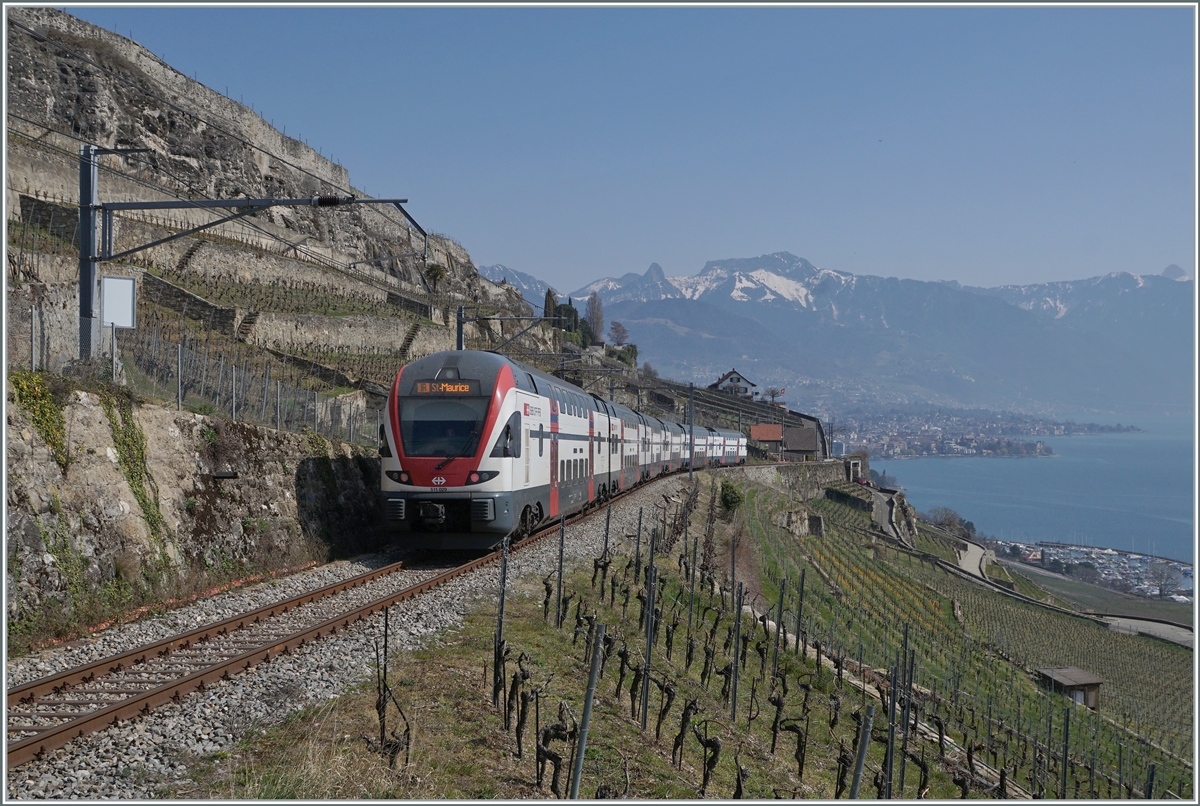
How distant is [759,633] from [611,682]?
644cm

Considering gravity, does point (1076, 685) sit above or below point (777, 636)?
below

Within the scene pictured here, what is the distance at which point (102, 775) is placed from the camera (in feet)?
21.1

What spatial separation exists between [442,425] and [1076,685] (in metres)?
26.4

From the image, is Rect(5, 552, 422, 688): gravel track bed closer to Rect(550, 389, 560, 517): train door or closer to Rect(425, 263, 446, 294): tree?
Rect(550, 389, 560, 517): train door

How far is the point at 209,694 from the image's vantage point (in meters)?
8.38

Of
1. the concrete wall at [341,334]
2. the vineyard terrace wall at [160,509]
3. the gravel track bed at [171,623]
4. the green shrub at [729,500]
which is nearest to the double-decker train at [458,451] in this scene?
the gravel track bed at [171,623]

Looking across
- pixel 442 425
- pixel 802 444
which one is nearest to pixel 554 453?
pixel 442 425

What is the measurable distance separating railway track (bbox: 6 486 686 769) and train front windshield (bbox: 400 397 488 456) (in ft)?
10.8

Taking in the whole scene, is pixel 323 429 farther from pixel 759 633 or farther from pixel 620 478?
pixel 620 478

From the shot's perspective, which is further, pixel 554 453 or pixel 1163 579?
pixel 1163 579

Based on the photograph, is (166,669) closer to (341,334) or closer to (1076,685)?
(1076,685)

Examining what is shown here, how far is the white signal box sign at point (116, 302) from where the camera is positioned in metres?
15.4

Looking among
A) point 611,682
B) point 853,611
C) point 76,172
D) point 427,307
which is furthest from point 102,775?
point 427,307

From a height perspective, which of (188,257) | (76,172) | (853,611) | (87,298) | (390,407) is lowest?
(853,611)
